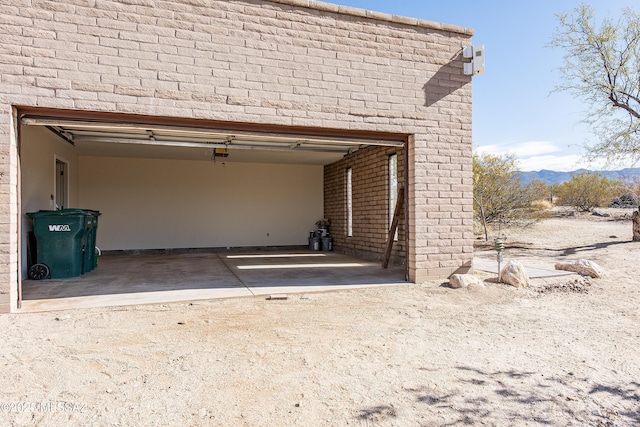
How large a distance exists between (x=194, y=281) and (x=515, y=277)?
18.0 feet

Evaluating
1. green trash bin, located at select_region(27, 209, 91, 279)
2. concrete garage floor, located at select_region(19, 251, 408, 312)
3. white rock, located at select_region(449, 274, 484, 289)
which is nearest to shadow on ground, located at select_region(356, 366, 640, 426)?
white rock, located at select_region(449, 274, 484, 289)

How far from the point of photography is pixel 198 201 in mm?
14039

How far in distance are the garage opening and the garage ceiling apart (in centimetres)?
3

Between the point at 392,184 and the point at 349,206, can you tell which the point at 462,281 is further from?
the point at 349,206

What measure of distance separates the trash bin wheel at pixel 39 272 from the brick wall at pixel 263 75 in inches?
97.3

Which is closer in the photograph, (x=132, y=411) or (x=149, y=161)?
(x=132, y=411)

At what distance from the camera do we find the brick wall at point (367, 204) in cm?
1012

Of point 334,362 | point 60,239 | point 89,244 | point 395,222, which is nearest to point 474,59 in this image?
point 395,222

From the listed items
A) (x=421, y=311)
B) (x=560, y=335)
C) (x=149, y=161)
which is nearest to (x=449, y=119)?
(x=421, y=311)

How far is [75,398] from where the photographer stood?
306 cm

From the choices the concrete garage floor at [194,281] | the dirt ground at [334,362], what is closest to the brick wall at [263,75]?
the concrete garage floor at [194,281]

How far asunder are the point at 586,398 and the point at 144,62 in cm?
618

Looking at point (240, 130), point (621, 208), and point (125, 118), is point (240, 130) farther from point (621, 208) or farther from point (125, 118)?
point (621, 208)

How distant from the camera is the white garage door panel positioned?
517 inches
